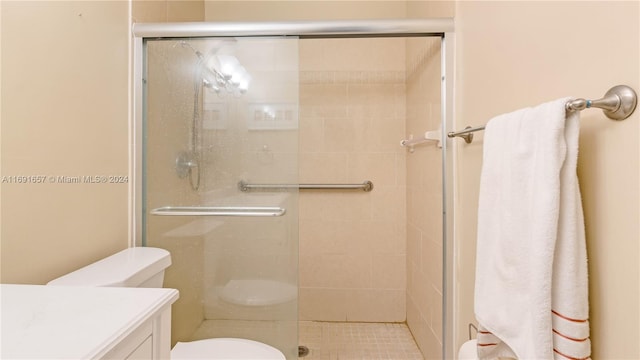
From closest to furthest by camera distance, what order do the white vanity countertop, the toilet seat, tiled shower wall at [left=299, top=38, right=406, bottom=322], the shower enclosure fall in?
the white vanity countertop → the toilet seat → the shower enclosure → tiled shower wall at [left=299, top=38, right=406, bottom=322]

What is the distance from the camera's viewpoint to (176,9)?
1.76 meters

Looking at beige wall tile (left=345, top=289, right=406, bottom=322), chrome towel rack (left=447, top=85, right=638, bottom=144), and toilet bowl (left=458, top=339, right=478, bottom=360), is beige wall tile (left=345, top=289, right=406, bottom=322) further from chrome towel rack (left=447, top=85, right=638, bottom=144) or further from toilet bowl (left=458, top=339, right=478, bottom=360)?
chrome towel rack (left=447, top=85, right=638, bottom=144)

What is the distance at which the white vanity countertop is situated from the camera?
0.47 m

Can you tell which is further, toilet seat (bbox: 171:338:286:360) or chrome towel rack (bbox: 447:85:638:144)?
toilet seat (bbox: 171:338:286:360)

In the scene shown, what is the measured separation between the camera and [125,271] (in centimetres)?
100

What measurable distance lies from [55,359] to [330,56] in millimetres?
2079

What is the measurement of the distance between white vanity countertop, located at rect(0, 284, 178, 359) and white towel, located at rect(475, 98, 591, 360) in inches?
29.6

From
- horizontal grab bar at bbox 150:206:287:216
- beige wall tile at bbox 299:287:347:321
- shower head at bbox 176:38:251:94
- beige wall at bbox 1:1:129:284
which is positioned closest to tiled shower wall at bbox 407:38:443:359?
beige wall tile at bbox 299:287:347:321

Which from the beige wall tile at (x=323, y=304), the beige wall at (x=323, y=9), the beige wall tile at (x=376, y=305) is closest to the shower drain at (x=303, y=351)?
the beige wall tile at (x=323, y=304)

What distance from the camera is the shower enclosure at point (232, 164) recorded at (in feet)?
4.41

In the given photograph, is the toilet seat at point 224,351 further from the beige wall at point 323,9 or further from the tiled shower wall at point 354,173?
the beige wall at point 323,9

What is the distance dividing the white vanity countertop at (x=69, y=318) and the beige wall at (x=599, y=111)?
2.88 ft

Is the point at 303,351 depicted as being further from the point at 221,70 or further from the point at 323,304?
the point at 221,70

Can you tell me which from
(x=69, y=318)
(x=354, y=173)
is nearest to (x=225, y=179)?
(x=69, y=318)
